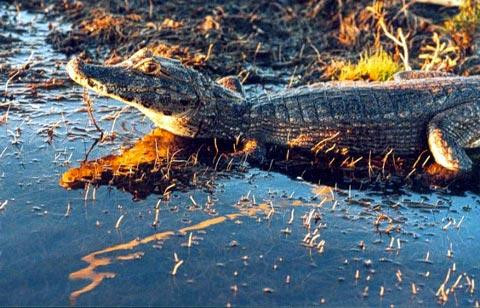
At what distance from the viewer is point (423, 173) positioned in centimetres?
579

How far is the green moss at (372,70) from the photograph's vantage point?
24.9 feet

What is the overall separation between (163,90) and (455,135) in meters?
2.52

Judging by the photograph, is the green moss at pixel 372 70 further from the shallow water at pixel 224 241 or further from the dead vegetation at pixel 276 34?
the shallow water at pixel 224 241

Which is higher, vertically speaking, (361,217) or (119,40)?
(119,40)

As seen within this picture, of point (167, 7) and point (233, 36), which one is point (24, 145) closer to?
point (233, 36)

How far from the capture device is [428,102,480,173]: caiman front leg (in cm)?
584

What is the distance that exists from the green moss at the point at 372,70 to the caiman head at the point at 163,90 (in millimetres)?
1841

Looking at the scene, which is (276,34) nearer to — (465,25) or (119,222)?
(465,25)

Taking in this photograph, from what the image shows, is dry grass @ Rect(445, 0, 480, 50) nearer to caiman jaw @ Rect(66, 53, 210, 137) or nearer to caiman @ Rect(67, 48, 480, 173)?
caiman @ Rect(67, 48, 480, 173)

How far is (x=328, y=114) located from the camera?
6070mm

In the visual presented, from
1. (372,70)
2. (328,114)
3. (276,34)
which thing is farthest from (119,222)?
(276,34)

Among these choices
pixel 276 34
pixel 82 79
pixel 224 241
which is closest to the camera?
pixel 224 241

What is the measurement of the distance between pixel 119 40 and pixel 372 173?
13.8ft

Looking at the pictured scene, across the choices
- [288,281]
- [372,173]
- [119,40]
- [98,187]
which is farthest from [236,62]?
[288,281]
